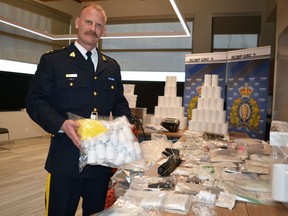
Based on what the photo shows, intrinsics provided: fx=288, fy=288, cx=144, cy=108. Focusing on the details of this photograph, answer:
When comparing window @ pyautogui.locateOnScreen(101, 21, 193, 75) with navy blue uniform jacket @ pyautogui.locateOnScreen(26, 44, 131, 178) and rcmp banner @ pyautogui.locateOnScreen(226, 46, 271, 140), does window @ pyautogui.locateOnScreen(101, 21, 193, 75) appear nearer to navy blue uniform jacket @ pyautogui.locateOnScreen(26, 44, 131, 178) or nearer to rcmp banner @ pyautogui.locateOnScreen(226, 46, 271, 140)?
rcmp banner @ pyautogui.locateOnScreen(226, 46, 271, 140)

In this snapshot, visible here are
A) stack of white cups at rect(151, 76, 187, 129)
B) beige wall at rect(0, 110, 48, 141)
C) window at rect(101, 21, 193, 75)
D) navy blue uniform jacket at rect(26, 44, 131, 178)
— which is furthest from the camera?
window at rect(101, 21, 193, 75)

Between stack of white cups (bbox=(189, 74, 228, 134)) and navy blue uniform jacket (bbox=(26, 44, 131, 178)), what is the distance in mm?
2948

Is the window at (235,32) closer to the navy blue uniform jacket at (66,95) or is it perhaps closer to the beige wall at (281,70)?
the beige wall at (281,70)

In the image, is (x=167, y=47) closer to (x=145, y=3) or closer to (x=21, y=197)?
(x=145, y=3)

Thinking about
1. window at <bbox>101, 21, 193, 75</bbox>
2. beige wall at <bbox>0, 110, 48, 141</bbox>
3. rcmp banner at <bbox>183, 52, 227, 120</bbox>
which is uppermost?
window at <bbox>101, 21, 193, 75</bbox>

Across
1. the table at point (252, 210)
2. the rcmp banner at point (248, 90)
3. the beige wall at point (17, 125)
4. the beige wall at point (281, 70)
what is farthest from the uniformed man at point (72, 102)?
the beige wall at point (17, 125)

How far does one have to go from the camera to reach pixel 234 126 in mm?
5676

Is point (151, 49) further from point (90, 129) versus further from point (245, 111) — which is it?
point (90, 129)

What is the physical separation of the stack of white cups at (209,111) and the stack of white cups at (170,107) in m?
0.39

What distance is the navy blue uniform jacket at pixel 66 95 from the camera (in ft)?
5.14

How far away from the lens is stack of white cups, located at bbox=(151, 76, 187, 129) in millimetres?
4977

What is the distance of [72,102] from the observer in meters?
1.65

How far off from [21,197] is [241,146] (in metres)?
2.69

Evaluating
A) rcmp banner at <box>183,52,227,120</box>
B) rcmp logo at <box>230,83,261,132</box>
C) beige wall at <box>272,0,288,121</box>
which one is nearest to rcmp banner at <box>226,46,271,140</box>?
rcmp logo at <box>230,83,261,132</box>
